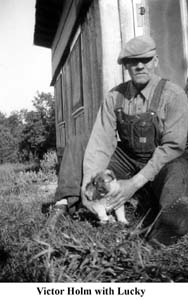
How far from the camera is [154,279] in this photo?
1968mm

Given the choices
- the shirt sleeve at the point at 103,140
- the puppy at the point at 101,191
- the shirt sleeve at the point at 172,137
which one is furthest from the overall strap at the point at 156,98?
the puppy at the point at 101,191

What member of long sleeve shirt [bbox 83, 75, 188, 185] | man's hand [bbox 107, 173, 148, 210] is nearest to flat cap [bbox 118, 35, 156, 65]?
long sleeve shirt [bbox 83, 75, 188, 185]

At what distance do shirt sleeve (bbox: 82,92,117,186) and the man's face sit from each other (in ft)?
1.01

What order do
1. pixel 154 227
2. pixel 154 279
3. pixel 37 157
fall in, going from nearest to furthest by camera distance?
pixel 154 279, pixel 154 227, pixel 37 157

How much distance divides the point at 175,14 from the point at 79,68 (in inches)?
89.3

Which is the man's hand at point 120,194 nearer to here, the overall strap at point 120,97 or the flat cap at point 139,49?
the overall strap at point 120,97

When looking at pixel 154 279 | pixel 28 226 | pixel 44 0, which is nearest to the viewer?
pixel 154 279

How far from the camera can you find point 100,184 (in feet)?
8.49

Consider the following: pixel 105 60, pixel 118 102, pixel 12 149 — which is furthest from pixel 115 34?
pixel 12 149

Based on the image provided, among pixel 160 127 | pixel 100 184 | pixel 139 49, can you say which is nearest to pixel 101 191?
pixel 100 184

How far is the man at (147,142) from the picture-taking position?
2.64 meters

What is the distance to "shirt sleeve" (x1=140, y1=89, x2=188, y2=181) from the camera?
2.81m

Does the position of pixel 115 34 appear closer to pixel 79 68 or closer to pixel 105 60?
pixel 105 60

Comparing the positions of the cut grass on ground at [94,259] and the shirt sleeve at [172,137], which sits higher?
the shirt sleeve at [172,137]
